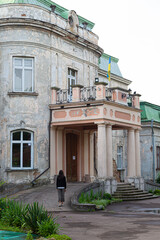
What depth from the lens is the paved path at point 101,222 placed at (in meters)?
9.65

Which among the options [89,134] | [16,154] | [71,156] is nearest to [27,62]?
[16,154]

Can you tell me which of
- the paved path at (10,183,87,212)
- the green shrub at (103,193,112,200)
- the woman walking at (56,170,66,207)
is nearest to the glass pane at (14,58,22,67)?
the paved path at (10,183,87,212)

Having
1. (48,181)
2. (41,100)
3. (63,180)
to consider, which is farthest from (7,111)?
(63,180)

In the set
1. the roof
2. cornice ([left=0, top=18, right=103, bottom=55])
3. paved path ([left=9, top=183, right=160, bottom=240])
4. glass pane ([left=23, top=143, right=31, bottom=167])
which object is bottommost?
paved path ([left=9, top=183, right=160, bottom=240])

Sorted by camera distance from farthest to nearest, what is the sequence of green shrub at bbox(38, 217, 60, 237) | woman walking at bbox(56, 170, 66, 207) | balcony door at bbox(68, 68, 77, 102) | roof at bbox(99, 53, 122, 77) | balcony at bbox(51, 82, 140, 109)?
roof at bbox(99, 53, 122, 77), balcony door at bbox(68, 68, 77, 102), balcony at bbox(51, 82, 140, 109), woman walking at bbox(56, 170, 66, 207), green shrub at bbox(38, 217, 60, 237)

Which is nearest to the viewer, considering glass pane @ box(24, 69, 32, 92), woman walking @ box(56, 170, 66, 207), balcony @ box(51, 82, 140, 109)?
woman walking @ box(56, 170, 66, 207)

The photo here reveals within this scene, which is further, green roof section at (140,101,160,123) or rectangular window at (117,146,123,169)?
green roof section at (140,101,160,123)

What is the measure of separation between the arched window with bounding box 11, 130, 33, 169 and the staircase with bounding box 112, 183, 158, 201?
4.86m

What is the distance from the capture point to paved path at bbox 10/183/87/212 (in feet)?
51.5

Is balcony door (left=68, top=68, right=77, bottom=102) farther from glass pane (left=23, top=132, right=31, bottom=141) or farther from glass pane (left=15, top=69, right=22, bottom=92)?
glass pane (left=23, top=132, right=31, bottom=141)

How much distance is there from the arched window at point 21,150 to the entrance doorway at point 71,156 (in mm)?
3268

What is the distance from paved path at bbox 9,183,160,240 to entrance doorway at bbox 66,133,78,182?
186 inches

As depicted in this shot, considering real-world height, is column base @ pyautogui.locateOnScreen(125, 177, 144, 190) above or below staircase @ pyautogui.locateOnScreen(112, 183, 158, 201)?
above

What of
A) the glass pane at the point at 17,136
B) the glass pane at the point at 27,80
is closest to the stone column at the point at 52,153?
the glass pane at the point at 17,136
